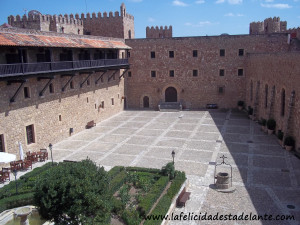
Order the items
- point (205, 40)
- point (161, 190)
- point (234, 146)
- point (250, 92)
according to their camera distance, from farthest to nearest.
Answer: point (205, 40)
point (250, 92)
point (234, 146)
point (161, 190)

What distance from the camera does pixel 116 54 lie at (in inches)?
1115

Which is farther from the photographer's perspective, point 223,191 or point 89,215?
point 223,191

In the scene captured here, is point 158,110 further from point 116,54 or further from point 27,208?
point 27,208

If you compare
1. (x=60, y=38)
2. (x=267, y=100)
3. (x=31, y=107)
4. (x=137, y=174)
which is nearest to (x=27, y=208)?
(x=137, y=174)

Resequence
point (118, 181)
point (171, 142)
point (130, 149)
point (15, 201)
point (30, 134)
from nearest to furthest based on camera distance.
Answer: point (15, 201) → point (118, 181) → point (30, 134) → point (130, 149) → point (171, 142)

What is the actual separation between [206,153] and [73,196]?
11306mm

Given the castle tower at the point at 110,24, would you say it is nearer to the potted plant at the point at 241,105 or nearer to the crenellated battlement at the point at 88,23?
the crenellated battlement at the point at 88,23

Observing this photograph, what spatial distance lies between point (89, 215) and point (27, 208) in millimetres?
3605

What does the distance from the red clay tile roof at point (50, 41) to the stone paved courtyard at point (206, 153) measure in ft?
21.9

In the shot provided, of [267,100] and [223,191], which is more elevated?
[267,100]

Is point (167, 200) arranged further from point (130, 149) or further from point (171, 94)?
point (171, 94)

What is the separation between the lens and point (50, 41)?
59.5 feet

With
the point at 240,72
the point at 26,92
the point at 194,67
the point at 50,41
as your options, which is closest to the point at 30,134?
the point at 26,92

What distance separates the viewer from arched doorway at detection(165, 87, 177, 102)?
31875 mm
